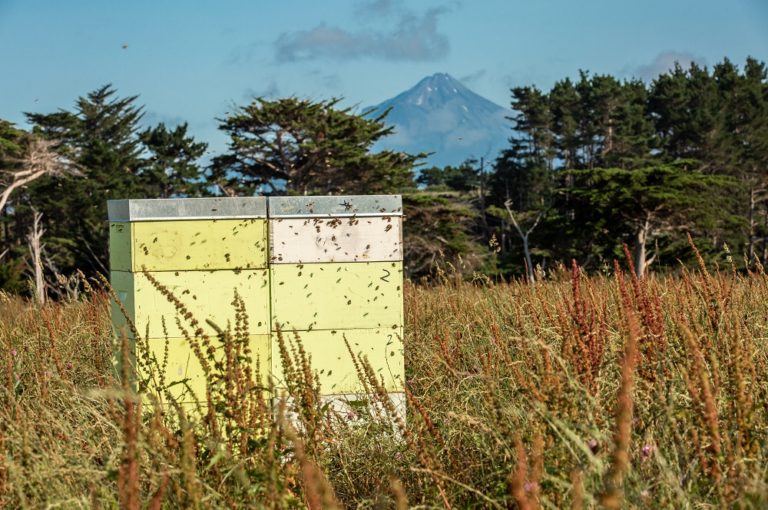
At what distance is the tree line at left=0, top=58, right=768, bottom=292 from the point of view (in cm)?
3462

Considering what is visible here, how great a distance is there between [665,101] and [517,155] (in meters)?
9.07

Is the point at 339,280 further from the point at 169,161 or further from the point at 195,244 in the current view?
the point at 169,161

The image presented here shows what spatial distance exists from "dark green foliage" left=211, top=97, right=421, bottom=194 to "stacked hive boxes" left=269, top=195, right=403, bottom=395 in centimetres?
2955

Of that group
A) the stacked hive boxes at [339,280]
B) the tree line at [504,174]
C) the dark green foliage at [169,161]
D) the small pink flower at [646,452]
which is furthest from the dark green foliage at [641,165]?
the small pink flower at [646,452]

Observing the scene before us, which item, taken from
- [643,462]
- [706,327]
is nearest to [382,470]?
[643,462]

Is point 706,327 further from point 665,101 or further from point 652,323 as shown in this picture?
point 665,101

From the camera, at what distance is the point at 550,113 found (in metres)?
52.9

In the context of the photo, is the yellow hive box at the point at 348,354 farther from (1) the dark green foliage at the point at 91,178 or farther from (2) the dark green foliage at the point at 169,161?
(2) the dark green foliage at the point at 169,161

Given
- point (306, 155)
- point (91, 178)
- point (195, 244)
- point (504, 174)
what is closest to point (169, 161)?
point (91, 178)

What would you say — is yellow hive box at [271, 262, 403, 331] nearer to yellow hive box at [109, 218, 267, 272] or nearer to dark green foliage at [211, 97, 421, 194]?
yellow hive box at [109, 218, 267, 272]

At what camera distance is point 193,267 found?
4797 millimetres

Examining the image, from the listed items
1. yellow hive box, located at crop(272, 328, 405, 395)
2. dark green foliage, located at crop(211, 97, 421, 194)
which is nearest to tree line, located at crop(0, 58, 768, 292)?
dark green foliage, located at crop(211, 97, 421, 194)

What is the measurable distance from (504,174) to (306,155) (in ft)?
64.3

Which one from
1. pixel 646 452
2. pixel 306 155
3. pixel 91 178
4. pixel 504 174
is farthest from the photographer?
pixel 504 174
